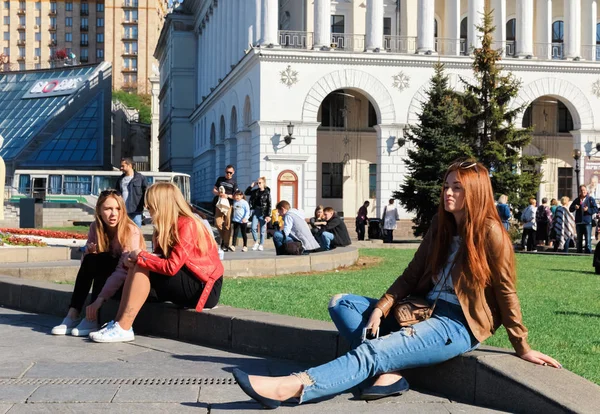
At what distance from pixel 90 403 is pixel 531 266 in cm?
1456

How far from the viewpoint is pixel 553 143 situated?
157 feet

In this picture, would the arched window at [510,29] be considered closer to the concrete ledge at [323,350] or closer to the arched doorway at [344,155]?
the arched doorway at [344,155]

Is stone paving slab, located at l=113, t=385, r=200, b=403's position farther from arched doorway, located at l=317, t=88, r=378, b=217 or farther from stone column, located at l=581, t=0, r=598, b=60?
stone column, located at l=581, t=0, r=598, b=60

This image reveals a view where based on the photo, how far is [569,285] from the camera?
45.2ft

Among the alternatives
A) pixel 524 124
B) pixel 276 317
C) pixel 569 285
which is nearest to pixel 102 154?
pixel 524 124

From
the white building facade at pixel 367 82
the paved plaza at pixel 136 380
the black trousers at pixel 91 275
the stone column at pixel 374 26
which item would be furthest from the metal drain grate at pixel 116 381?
the stone column at pixel 374 26

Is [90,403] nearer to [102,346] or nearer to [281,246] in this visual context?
[102,346]

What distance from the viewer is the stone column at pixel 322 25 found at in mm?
41125

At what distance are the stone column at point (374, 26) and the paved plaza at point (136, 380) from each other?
35.2 meters

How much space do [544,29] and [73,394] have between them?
4278 centimetres

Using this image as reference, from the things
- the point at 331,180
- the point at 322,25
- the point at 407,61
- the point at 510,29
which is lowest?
the point at 331,180

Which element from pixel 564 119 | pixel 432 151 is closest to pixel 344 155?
pixel 432 151

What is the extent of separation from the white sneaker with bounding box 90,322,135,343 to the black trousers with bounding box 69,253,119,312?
0.72 metres

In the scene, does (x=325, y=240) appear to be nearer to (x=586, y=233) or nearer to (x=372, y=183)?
(x=586, y=233)
